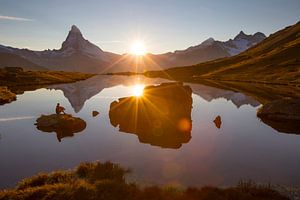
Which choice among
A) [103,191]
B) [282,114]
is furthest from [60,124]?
[282,114]

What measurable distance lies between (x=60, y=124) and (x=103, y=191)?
1050 inches

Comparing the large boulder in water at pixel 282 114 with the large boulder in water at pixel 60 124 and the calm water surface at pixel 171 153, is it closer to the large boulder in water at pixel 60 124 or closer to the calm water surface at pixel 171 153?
the calm water surface at pixel 171 153

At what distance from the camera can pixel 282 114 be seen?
53.4 metres

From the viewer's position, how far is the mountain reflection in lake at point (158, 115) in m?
39.3

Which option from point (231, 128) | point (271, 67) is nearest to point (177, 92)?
point (231, 128)

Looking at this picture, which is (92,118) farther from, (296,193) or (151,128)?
(296,193)

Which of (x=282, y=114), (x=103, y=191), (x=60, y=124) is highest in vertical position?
(x=282, y=114)

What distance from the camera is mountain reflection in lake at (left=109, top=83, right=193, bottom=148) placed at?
39312 mm

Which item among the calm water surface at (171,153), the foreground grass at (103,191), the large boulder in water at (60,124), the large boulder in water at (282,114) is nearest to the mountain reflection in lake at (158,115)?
the calm water surface at (171,153)

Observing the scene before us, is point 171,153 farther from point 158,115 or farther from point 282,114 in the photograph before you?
point 282,114

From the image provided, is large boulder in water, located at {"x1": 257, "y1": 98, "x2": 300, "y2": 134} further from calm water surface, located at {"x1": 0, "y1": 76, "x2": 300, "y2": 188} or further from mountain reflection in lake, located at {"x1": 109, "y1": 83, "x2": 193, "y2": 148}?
mountain reflection in lake, located at {"x1": 109, "y1": 83, "x2": 193, "y2": 148}

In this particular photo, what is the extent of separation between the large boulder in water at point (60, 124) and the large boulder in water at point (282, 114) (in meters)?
27.9

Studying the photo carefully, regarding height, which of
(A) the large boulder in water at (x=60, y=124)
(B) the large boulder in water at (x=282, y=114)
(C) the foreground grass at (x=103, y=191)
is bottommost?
(C) the foreground grass at (x=103, y=191)

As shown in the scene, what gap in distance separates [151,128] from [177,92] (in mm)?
12701
